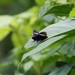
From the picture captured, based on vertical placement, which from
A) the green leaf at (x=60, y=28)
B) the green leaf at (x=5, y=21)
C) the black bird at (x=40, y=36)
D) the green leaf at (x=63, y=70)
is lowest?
the green leaf at (x=5, y=21)

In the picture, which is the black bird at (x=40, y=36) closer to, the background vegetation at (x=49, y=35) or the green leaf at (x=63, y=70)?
the background vegetation at (x=49, y=35)

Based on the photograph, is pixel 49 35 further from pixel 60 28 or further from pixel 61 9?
pixel 61 9

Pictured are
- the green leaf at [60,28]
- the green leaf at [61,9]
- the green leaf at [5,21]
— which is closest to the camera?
the green leaf at [60,28]

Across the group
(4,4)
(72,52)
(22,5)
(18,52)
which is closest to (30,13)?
(18,52)

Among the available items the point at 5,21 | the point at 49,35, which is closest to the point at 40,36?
the point at 49,35

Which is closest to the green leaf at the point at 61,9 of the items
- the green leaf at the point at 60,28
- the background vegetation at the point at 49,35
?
the background vegetation at the point at 49,35

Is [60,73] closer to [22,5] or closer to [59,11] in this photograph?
[59,11]

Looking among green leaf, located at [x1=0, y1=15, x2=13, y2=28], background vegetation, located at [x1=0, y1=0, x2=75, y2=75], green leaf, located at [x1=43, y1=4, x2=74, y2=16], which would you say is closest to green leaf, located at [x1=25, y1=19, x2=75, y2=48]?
background vegetation, located at [x1=0, y1=0, x2=75, y2=75]

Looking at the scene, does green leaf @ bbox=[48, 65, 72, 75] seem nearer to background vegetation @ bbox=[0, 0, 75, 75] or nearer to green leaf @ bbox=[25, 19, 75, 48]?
background vegetation @ bbox=[0, 0, 75, 75]

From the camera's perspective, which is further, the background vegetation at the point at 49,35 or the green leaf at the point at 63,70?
the green leaf at the point at 63,70

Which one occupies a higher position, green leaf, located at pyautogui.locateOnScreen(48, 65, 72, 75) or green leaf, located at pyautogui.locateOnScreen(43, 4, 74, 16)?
green leaf, located at pyautogui.locateOnScreen(43, 4, 74, 16)

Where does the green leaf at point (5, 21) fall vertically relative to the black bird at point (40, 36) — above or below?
below

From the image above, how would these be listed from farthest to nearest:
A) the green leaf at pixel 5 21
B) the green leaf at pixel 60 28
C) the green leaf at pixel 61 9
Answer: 1. the green leaf at pixel 5 21
2. the green leaf at pixel 61 9
3. the green leaf at pixel 60 28
